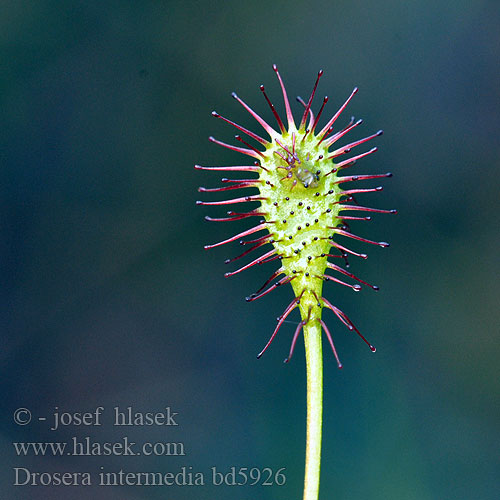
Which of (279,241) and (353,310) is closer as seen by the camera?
(279,241)

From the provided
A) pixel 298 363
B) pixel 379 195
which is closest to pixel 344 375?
pixel 298 363

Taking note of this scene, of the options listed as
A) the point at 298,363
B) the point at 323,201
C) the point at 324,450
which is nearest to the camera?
the point at 323,201

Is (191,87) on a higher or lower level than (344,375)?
higher

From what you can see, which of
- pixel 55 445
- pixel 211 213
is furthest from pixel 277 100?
pixel 55 445

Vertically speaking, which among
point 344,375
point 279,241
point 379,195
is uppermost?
point 379,195

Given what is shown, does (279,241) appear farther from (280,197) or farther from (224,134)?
(224,134)

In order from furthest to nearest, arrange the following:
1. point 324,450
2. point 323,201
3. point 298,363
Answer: point 298,363 → point 324,450 → point 323,201
